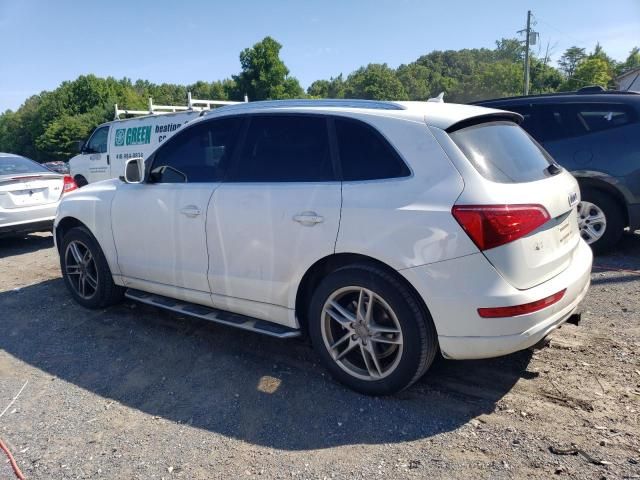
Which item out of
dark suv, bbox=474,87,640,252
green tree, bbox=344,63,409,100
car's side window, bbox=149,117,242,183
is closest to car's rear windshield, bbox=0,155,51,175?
car's side window, bbox=149,117,242,183

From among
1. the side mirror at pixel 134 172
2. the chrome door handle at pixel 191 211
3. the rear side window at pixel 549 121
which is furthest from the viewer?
the rear side window at pixel 549 121

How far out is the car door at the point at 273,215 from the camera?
3.17 metres

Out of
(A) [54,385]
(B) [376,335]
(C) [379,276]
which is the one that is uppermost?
(C) [379,276]

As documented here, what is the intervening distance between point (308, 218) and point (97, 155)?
38.5ft

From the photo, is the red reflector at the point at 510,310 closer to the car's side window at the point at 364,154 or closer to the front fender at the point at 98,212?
the car's side window at the point at 364,154

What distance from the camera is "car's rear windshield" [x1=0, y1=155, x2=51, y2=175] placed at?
26.3 feet

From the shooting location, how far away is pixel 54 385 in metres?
3.54

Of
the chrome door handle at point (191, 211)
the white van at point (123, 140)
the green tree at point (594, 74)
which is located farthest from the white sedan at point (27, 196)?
the green tree at point (594, 74)

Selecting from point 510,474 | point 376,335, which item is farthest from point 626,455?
point 376,335

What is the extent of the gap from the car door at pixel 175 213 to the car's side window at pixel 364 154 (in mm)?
998

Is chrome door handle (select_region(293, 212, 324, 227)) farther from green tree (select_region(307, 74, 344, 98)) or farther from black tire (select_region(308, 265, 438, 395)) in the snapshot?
green tree (select_region(307, 74, 344, 98))

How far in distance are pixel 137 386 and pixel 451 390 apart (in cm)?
213

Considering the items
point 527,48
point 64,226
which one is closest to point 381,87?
point 527,48

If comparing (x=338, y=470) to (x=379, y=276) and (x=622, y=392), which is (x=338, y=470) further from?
(x=622, y=392)
